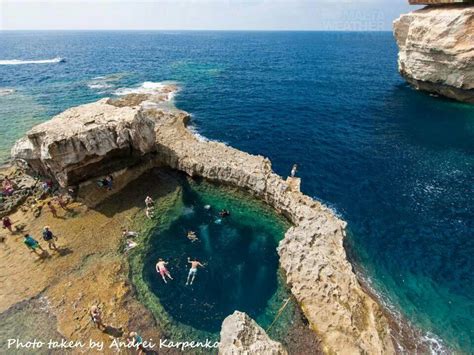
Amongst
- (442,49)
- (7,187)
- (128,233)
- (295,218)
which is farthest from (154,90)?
(442,49)

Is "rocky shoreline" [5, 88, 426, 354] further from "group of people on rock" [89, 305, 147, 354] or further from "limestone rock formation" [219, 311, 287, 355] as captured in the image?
"group of people on rock" [89, 305, 147, 354]

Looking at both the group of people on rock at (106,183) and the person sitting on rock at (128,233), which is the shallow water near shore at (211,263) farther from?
the group of people on rock at (106,183)

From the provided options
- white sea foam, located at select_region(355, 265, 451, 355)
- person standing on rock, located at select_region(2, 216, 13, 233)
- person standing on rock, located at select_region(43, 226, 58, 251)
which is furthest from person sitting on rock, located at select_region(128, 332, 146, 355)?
person standing on rock, located at select_region(2, 216, 13, 233)

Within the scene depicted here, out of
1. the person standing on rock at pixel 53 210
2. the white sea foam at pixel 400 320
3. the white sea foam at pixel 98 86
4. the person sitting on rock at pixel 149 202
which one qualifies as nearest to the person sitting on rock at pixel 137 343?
the person sitting on rock at pixel 149 202

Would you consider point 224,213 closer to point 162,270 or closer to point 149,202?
point 149,202

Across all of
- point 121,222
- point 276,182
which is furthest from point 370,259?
point 121,222

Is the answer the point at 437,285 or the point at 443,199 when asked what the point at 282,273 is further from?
the point at 443,199
